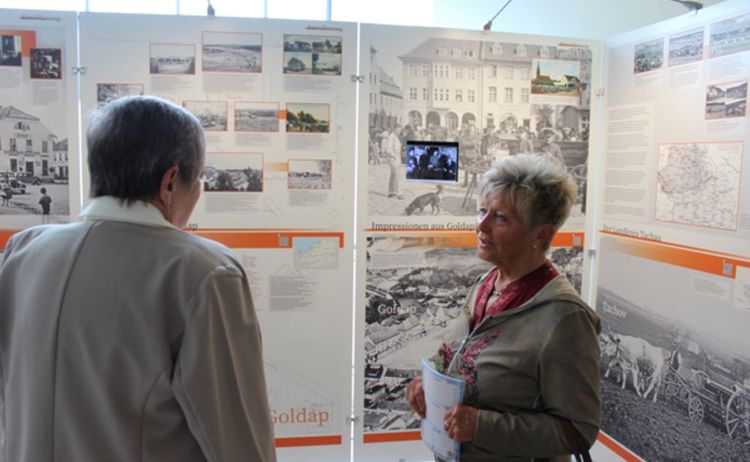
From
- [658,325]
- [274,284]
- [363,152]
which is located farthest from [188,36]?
[658,325]

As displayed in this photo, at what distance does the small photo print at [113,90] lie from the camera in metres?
2.79

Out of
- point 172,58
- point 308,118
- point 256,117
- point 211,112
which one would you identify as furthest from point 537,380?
point 172,58

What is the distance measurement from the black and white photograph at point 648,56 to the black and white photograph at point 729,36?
31 centimetres

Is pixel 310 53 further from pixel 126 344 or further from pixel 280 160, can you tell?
pixel 126 344

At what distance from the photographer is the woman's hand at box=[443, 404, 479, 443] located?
148 cm

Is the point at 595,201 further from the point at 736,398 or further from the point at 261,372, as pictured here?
the point at 261,372

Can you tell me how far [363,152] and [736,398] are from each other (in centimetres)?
202

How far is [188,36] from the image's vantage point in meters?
2.81

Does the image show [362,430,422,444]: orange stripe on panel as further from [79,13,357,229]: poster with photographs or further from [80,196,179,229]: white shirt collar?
[80,196,179,229]: white shirt collar

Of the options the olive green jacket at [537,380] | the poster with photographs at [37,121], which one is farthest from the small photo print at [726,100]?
the poster with photographs at [37,121]

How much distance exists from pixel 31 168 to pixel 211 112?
36.5 inches

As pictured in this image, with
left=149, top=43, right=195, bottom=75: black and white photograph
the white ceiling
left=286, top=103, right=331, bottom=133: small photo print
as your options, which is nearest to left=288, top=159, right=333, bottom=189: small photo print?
left=286, top=103, right=331, bottom=133: small photo print

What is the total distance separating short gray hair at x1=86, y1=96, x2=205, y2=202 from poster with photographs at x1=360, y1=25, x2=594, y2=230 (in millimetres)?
1892

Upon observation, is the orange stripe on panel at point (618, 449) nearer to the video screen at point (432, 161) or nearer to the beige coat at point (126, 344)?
the video screen at point (432, 161)
